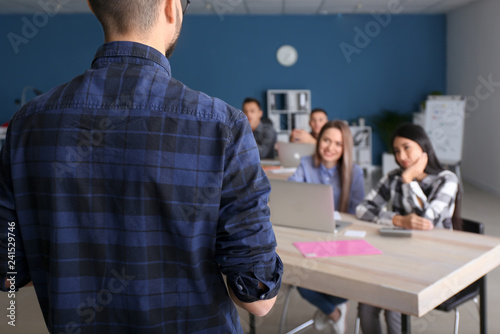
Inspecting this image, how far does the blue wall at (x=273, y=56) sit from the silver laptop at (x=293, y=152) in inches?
178

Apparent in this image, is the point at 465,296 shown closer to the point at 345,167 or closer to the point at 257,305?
the point at 345,167

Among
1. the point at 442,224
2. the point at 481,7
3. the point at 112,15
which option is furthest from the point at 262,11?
the point at 112,15

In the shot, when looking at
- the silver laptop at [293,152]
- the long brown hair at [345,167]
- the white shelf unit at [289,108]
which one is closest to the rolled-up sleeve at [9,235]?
the long brown hair at [345,167]

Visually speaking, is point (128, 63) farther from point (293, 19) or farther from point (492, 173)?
point (293, 19)

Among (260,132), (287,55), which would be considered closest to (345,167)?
(260,132)

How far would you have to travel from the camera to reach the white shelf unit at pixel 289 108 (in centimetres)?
918

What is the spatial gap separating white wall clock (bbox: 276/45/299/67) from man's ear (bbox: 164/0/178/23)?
8.46 m

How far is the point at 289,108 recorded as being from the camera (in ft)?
30.2

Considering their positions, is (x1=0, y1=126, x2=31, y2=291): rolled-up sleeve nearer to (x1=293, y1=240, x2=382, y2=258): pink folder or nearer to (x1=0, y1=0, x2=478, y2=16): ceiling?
(x1=293, y1=240, x2=382, y2=258): pink folder

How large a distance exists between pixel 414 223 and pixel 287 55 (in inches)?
283

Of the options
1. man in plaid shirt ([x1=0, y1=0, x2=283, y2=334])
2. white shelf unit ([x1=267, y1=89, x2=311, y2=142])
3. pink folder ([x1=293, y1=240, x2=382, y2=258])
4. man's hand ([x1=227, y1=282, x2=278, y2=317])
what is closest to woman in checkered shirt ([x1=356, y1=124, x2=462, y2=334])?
pink folder ([x1=293, y1=240, x2=382, y2=258])

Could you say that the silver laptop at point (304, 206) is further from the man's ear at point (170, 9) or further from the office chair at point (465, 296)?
the man's ear at point (170, 9)

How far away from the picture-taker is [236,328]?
1.03m

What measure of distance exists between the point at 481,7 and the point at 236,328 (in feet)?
26.0
